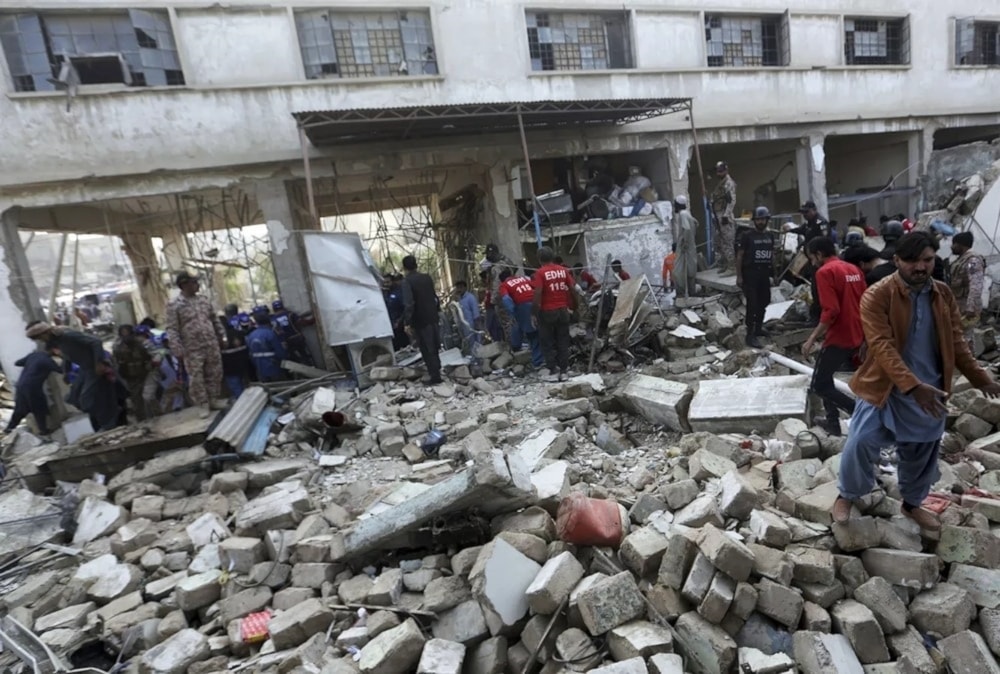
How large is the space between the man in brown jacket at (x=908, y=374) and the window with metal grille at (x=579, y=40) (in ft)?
27.6

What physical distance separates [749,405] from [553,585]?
2.65 metres

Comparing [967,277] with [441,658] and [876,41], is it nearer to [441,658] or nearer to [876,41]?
[441,658]

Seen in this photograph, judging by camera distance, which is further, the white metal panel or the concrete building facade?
the concrete building facade

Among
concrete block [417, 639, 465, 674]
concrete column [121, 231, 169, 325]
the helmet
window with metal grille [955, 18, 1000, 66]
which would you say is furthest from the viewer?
window with metal grille [955, 18, 1000, 66]

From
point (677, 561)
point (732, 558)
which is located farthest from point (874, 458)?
point (677, 561)

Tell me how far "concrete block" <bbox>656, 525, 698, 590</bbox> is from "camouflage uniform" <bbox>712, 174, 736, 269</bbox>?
8.07 meters

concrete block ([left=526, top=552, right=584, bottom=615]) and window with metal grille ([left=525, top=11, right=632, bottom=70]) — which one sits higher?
window with metal grille ([left=525, top=11, right=632, bottom=70])

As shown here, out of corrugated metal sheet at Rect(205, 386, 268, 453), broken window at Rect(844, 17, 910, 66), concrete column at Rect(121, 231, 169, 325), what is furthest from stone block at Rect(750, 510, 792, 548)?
broken window at Rect(844, 17, 910, 66)

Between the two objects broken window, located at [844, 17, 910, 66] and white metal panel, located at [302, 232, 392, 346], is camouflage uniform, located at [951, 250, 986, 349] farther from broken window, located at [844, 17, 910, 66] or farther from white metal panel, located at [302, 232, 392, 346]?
broken window, located at [844, 17, 910, 66]

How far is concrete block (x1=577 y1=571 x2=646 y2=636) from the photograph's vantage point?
101 inches

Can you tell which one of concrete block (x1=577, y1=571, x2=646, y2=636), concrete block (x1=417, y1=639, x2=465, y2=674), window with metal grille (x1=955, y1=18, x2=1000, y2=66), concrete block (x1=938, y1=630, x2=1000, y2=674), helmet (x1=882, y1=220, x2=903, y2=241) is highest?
window with metal grille (x1=955, y1=18, x2=1000, y2=66)

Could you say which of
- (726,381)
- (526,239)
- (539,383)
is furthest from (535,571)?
(526,239)

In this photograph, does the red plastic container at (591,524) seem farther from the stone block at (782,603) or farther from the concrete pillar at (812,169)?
the concrete pillar at (812,169)

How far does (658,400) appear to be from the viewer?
498 cm
